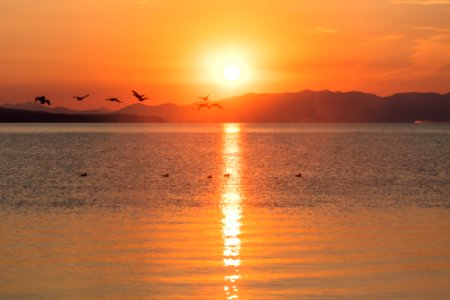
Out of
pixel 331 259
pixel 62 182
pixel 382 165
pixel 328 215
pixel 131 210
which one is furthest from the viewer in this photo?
pixel 382 165

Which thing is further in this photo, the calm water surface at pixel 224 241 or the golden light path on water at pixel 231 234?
the golden light path on water at pixel 231 234

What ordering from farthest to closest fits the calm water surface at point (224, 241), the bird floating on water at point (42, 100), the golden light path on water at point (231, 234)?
1. the bird floating on water at point (42, 100)
2. the golden light path on water at point (231, 234)
3. the calm water surface at point (224, 241)

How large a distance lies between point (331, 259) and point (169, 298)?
6.93 metres

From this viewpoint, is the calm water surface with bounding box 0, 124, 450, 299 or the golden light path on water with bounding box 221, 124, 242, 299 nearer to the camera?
the calm water surface with bounding box 0, 124, 450, 299

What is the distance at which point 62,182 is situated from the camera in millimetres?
59594

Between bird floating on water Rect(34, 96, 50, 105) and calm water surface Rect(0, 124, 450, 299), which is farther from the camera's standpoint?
bird floating on water Rect(34, 96, 50, 105)

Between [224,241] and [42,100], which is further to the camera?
[42,100]

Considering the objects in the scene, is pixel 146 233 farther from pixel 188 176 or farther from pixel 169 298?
pixel 188 176

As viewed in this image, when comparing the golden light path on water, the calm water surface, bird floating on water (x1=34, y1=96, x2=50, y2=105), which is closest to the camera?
the calm water surface

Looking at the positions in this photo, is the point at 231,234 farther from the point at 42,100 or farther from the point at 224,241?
the point at 42,100

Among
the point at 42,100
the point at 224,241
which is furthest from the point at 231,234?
the point at 42,100

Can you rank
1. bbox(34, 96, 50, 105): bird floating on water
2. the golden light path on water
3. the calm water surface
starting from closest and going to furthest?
the calm water surface < the golden light path on water < bbox(34, 96, 50, 105): bird floating on water

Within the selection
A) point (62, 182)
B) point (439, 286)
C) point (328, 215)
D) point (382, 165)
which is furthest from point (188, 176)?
point (439, 286)

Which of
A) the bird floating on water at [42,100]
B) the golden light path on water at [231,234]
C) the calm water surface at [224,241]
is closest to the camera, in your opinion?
the calm water surface at [224,241]
